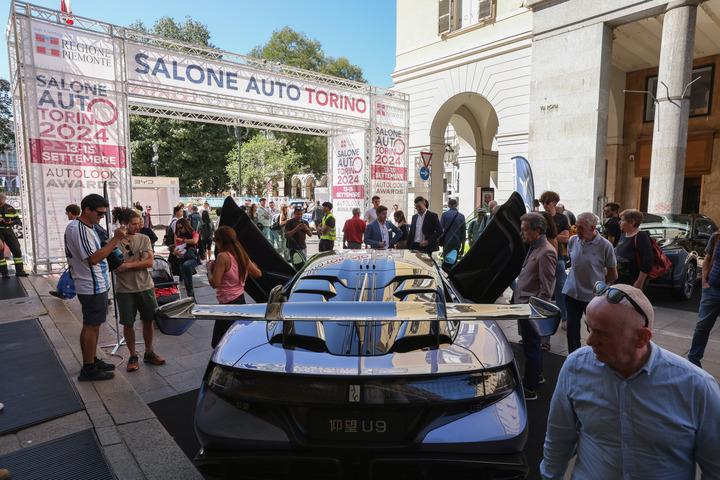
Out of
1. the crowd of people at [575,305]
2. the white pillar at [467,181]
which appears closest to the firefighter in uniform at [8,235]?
the crowd of people at [575,305]

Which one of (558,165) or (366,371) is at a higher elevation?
(558,165)

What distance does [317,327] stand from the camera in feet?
7.99

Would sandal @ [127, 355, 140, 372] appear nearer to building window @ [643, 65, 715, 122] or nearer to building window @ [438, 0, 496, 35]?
building window @ [438, 0, 496, 35]

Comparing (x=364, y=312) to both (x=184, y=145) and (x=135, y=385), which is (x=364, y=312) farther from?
(x=184, y=145)

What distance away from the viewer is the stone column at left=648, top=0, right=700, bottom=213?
10742 millimetres

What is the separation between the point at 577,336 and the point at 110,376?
466cm

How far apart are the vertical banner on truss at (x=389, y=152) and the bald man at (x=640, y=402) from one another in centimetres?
1423

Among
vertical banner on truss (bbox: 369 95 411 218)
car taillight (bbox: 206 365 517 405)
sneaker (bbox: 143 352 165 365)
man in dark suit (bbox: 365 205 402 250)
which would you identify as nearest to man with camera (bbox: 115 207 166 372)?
sneaker (bbox: 143 352 165 365)

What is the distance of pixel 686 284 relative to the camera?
755 cm

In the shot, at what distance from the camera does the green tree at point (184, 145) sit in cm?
2920

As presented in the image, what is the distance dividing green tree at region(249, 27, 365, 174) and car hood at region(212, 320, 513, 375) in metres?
35.0

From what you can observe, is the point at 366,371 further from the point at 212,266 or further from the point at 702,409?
the point at 212,266

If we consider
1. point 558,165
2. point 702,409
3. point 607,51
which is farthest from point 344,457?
point 607,51

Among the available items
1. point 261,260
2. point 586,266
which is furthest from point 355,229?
point 586,266
